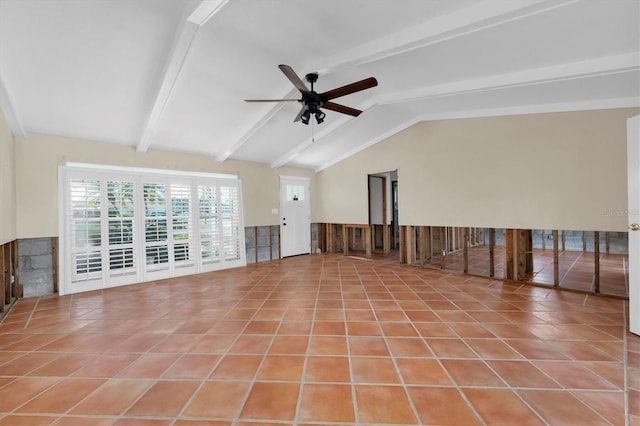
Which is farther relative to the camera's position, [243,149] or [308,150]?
[308,150]

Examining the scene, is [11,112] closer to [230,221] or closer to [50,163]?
[50,163]

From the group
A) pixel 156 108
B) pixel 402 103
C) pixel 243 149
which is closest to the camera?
pixel 156 108

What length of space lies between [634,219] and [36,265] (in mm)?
7144

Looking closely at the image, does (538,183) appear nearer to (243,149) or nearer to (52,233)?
(243,149)

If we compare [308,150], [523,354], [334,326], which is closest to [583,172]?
[523,354]

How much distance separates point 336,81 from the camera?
3.67 meters

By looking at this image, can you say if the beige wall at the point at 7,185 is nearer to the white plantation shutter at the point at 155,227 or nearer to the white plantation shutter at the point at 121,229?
the white plantation shutter at the point at 121,229

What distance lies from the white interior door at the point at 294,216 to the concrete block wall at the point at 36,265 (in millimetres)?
4106

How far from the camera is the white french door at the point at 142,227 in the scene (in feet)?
13.5

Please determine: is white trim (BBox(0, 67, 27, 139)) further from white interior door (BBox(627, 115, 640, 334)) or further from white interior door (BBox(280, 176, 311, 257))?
white interior door (BBox(627, 115, 640, 334))

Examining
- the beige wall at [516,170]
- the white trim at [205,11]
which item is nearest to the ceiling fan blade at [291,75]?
the white trim at [205,11]

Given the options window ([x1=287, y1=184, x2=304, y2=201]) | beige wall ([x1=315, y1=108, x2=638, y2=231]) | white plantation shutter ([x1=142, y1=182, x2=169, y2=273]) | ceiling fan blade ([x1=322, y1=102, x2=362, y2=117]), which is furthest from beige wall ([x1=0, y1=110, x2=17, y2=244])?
beige wall ([x1=315, y1=108, x2=638, y2=231])

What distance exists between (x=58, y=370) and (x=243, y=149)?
4.25 meters

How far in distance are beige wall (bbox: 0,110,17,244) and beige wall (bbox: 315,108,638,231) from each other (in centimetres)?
579
